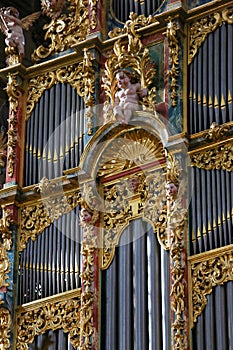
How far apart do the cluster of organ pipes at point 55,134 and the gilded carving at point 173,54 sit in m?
2.02

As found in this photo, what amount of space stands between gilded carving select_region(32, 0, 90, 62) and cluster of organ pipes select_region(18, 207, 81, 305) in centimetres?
346

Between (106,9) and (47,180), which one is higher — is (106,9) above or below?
above

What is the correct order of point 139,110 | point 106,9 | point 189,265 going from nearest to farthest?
point 189,265 → point 139,110 → point 106,9

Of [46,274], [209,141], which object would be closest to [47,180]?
[46,274]

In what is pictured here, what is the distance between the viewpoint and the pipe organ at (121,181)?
888 inches

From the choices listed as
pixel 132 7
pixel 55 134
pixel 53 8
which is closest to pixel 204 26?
pixel 132 7

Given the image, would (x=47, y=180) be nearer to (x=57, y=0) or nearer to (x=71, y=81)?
(x=71, y=81)

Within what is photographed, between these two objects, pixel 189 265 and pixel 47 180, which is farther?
pixel 47 180

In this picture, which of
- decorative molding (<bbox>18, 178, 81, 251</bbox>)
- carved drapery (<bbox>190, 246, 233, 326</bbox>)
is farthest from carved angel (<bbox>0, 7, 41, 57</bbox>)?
carved drapery (<bbox>190, 246, 233, 326</bbox>)

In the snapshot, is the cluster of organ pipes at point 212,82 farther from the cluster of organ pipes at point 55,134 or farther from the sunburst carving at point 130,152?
the cluster of organ pipes at point 55,134

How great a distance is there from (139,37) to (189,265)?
4.57 m

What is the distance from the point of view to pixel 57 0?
87.3 ft

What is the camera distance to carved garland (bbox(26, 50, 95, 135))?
987 inches

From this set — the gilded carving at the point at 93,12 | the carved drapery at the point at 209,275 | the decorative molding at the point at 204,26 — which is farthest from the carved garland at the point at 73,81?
the carved drapery at the point at 209,275
